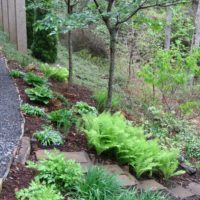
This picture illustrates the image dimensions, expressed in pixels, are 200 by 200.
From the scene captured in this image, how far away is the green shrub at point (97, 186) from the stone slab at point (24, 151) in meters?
0.63

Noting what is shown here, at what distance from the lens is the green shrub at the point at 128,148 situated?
371 centimetres

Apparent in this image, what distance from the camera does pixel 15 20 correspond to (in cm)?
825

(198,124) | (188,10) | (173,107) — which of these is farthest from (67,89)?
(188,10)

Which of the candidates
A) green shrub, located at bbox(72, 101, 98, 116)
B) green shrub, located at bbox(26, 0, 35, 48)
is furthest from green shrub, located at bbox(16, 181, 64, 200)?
green shrub, located at bbox(26, 0, 35, 48)

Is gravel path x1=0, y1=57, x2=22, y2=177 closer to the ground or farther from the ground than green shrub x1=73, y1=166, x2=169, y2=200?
farther from the ground

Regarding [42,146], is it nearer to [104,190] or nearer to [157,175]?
[104,190]

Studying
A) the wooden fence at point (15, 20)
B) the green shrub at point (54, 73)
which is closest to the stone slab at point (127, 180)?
the green shrub at point (54, 73)

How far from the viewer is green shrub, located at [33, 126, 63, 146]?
12.1 feet

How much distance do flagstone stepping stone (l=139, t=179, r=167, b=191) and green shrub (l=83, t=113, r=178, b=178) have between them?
0.37ft

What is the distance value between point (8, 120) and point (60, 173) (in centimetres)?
118

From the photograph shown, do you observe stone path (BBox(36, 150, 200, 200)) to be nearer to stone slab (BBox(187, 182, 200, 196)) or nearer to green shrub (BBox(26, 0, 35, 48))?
stone slab (BBox(187, 182, 200, 196))

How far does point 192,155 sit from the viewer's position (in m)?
5.41

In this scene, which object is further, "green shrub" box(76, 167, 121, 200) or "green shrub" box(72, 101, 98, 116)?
"green shrub" box(72, 101, 98, 116)

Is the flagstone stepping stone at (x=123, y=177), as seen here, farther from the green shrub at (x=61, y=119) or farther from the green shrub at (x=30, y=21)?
the green shrub at (x=30, y=21)
